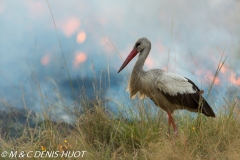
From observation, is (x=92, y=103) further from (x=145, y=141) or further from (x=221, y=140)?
(x=221, y=140)

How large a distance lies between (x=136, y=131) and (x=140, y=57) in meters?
1.57

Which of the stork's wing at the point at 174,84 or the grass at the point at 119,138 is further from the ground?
the stork's wing at the point at 174,84

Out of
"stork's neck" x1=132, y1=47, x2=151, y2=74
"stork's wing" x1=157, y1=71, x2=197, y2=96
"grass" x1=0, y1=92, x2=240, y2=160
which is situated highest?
"stork's neck" x1=132, y1=47, x2=151, y2=74

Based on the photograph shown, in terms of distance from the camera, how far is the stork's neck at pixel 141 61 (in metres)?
5.83

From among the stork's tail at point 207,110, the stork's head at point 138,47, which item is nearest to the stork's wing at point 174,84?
the stork's tail at point 207,110

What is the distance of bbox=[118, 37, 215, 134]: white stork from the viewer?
5465mm

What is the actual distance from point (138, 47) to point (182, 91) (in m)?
0.94

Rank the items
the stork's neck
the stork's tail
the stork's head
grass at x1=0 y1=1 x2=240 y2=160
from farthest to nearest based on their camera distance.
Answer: the stork's head
the stork's neck
the stork's tail
grass at x1=0 y1=1 x2=240 y2=160

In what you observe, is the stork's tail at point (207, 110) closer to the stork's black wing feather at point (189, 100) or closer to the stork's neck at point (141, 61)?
the stork's black wing feather at point (189, 100)

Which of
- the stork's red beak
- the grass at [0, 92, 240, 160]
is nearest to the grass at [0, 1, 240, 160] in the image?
the grass at [0, 92, 240, 160]

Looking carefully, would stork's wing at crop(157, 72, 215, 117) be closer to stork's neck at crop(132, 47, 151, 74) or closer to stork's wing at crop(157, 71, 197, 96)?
stork's wing at crop(157, 71, 197, 96)

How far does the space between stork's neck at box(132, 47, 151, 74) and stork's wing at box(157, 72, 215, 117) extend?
434mm

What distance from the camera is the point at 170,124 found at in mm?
5531

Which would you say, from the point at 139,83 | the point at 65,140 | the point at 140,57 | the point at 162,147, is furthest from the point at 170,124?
the point at 65,140
